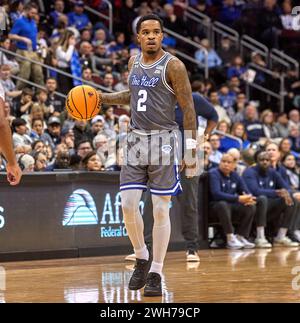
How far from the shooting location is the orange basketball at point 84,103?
27.1ft

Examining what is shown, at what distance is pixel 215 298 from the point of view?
7.45 metres

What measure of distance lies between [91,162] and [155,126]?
460 cm

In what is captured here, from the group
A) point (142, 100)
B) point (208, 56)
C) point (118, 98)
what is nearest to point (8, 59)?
point (208, 56)

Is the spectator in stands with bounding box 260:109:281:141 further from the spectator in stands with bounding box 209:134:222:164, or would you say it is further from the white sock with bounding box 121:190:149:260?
the white sock with bounding box 121:190:149:260

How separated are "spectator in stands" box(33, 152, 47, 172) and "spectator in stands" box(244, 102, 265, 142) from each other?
6.57 m

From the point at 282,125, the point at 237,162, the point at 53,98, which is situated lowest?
the point at 237,162

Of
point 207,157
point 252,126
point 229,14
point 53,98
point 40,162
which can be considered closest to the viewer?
point 40,162

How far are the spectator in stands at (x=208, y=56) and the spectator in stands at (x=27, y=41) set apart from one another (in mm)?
5234

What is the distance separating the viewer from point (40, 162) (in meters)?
12.4

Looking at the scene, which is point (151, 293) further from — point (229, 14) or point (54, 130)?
point (229, 14)

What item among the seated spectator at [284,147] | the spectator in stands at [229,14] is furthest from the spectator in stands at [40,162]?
the spectator in stands at [229,14]

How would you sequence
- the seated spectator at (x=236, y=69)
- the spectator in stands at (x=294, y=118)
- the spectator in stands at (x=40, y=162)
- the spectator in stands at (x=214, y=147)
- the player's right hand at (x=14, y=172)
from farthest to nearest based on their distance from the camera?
the seated spectator at (x=236, y=69) → the spectator in stands at (x=294, y=118) → the spectator in stands at (x=214, y=147) → the spectator in stands at (x=40, y=162) → the player's right hand at (x=14, y=172)

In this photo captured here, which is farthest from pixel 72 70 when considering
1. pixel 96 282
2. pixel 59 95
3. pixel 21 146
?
pixel 96 282

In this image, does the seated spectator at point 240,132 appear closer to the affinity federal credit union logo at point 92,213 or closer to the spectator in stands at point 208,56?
the spectator in stands at point 208,56
